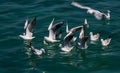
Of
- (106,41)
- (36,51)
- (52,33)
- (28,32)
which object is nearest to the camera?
(36,51)

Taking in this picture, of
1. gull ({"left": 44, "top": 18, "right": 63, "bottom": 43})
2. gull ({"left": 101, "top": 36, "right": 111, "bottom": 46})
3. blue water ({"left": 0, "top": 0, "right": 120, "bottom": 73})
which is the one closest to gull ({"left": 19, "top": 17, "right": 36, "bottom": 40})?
blue water ({"left": 0, "top": 0, "right": 120, "bottom": 73})

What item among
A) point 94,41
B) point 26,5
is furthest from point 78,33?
point 26,5

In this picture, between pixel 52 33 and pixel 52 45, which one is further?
pixel 52 45

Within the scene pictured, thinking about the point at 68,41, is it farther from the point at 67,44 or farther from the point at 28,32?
the point at 28,32

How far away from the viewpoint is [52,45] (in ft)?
140

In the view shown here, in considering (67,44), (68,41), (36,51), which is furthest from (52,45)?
(36,51)

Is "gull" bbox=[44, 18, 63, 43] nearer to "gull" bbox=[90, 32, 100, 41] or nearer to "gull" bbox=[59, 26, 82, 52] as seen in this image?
"gull" bbox=[59, 26, 82, 52]

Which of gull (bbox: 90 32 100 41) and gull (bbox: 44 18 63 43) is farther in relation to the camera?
gull (bbox: 90 32 100 41)

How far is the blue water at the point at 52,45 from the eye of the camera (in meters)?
39.4

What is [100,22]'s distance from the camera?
154 feet

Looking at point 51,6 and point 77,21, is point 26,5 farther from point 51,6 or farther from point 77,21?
point 77,21

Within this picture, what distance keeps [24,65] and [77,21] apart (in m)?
8.77

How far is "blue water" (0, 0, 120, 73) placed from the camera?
39406mm

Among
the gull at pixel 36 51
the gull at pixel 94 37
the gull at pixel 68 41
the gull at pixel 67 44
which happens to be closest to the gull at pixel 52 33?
the gull at pixel 68 41
